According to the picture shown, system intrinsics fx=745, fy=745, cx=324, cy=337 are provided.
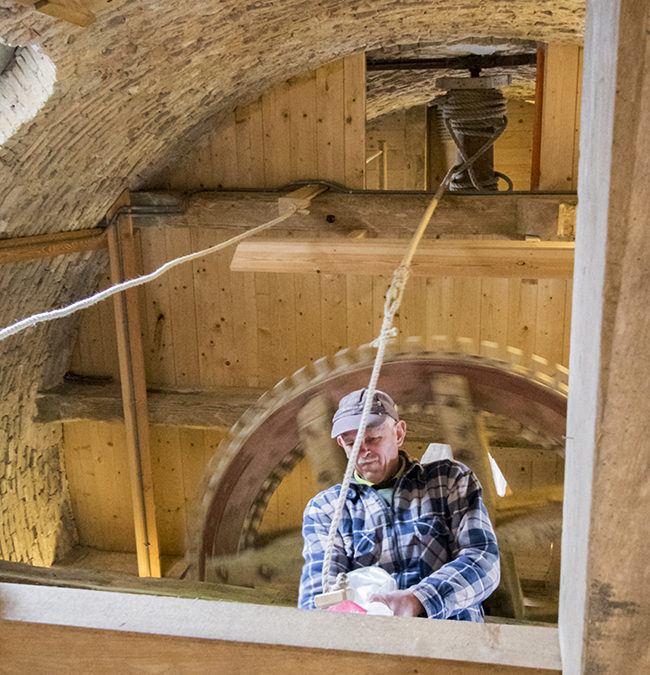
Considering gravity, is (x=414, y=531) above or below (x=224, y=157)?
below

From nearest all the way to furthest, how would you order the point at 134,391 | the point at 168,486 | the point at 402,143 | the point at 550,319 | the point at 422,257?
the point at 422,257
the point at 550,319
the point at 134,391
the point at 168,486
the point at 402,143

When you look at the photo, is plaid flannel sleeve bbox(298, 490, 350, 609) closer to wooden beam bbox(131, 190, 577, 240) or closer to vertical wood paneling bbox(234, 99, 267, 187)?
wooden beam bbox(131, 190, 577, 240)

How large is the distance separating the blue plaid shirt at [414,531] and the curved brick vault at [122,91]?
1735 millimetres

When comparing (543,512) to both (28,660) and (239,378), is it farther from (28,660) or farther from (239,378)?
(239,378)

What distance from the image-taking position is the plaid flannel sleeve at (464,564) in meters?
1.82

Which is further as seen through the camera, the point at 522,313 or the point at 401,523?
the point at 522,313

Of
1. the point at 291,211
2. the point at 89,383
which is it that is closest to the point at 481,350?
the point at 291,211

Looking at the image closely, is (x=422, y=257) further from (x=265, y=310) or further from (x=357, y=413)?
(x=265, y=310)

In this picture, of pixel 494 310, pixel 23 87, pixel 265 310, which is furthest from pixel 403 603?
pixel 265 310

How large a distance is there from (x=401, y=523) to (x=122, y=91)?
2.14 metres

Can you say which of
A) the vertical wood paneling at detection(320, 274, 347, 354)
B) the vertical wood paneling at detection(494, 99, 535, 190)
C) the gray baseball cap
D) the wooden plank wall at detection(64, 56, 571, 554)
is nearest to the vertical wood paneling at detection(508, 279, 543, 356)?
the wooden plank wall at detection(64, 56, 571, 554)

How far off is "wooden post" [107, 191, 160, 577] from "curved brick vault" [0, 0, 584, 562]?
19 centimetres

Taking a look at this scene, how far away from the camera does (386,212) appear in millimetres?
3998

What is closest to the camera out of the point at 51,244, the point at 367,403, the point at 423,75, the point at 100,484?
the point at 367,403
